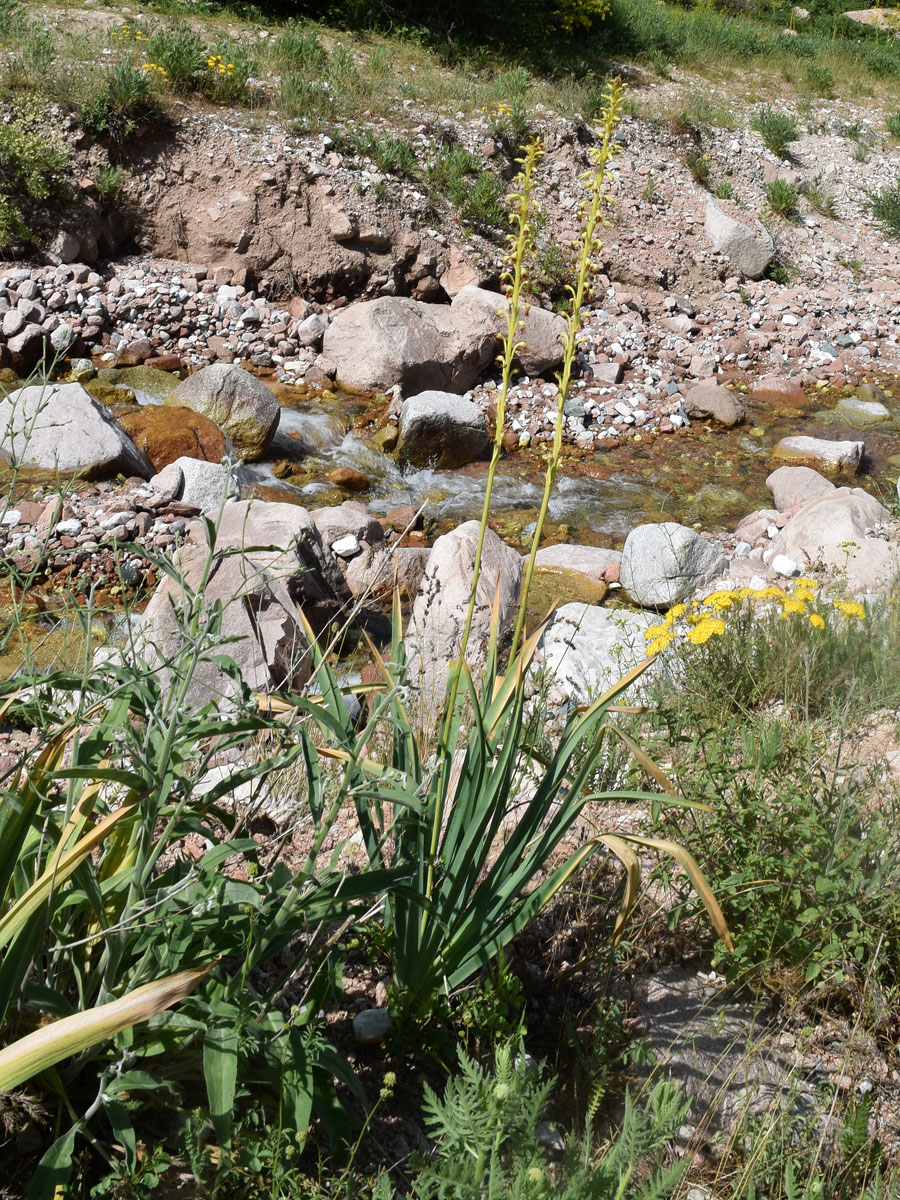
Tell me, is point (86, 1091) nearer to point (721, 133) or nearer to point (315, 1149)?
point (315, 1149)

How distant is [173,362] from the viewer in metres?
8.74

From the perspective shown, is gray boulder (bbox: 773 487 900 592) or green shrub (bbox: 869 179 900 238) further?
green shrub (bbox: 869 179 900 238)

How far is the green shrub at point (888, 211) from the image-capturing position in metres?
14.0

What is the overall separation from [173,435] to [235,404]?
0.69 metres

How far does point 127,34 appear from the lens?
432 inches

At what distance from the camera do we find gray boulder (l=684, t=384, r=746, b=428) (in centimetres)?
958

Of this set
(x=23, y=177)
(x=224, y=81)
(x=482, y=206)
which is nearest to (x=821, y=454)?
(x=482, y=206)

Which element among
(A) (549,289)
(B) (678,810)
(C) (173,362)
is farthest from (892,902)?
(A) (549,289)

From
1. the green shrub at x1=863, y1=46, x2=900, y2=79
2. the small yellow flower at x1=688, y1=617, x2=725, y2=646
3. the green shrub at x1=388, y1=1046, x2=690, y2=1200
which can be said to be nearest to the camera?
the green shrub at x1=388, y1=1046, x2=690, y2=1200

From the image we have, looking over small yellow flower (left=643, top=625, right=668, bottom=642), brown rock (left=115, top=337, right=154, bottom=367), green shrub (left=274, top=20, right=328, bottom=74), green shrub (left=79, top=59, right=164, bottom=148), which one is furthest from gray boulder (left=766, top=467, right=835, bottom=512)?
green shrub (left=274, top=20, right=328, bottom=74)

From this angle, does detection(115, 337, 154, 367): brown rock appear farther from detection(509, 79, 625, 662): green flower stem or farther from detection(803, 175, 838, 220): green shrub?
detection(803, 175, 838, 220): green shrub

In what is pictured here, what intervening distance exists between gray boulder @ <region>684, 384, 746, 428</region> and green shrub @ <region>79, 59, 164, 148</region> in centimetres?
652

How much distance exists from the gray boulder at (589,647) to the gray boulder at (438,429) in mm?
3171

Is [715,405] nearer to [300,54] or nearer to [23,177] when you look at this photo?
[300,54]
